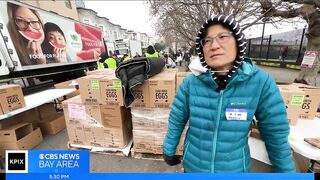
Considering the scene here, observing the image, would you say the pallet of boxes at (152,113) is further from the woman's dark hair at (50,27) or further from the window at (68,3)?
the window at (68,3)

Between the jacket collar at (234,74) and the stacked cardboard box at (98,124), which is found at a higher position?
the jacket collar at (234,74)

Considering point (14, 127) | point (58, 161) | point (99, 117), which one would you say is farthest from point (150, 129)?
point (14, 127)

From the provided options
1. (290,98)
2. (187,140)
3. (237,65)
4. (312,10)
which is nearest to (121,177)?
(187,140)

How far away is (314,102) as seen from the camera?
2.28 m

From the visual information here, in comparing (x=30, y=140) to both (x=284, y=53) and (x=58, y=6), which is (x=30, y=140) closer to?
(x=58, y=6)

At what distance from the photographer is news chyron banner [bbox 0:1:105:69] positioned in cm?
527

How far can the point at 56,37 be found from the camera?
716 cm

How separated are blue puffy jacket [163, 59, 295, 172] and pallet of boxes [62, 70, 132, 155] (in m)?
1.84

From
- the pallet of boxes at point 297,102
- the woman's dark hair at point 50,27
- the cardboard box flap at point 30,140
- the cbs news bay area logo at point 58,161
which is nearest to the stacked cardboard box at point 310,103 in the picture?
the pallet of boxes at point 297,102

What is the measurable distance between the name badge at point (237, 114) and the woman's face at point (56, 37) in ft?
24.1

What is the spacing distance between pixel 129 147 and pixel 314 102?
278 centimetres

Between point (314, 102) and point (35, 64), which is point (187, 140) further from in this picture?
point (35, 64)

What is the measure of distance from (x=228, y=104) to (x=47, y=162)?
3.41 feet

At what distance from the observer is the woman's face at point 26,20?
546cm
